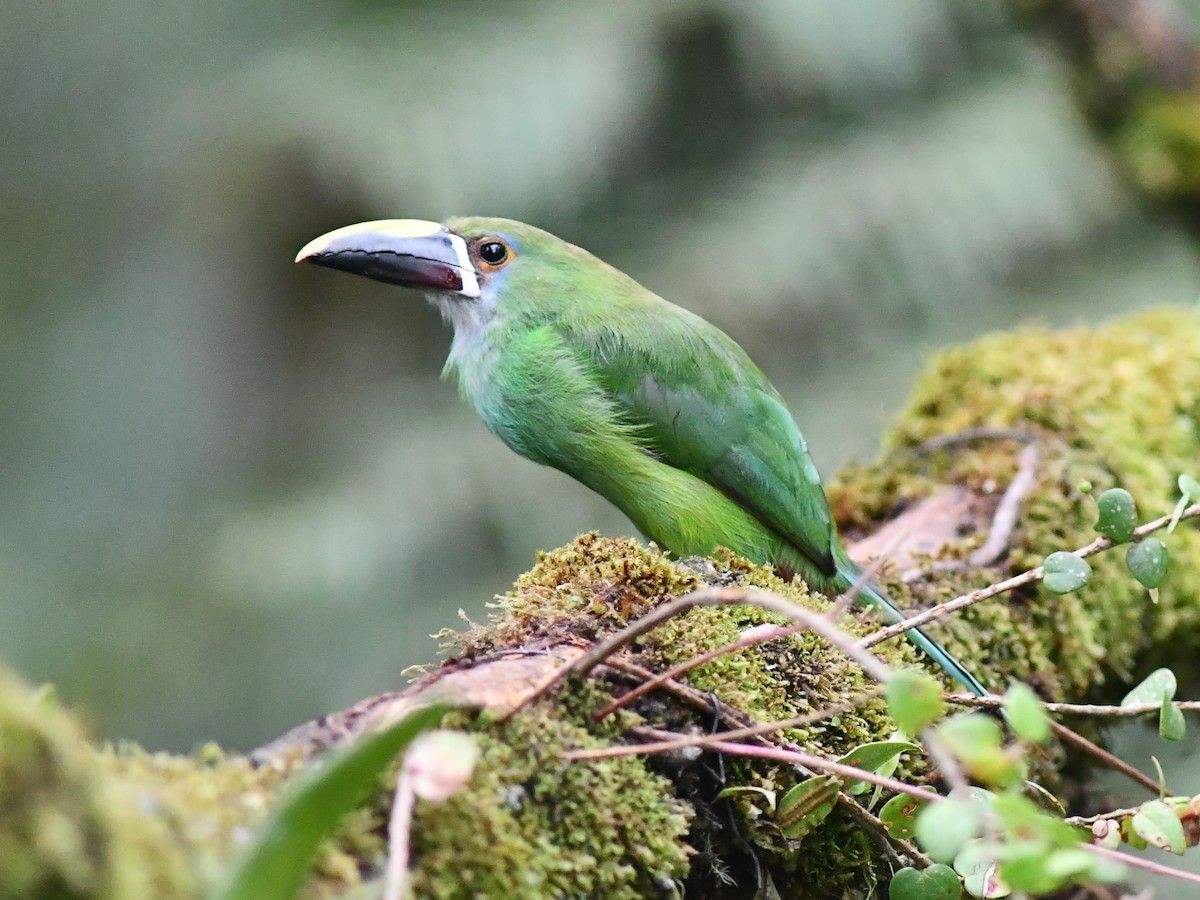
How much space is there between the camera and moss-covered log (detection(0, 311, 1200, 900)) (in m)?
1.05

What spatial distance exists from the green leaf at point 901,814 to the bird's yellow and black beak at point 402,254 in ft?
6.31

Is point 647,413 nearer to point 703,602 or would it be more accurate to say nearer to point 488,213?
point 703,602

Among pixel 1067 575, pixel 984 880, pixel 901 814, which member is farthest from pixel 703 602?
pixel 1067 575

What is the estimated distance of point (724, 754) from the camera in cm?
169

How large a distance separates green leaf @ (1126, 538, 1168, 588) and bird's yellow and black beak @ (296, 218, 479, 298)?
6.01 ft

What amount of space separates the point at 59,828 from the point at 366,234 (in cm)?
236

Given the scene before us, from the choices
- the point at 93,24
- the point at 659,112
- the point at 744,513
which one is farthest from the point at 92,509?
the point at 744,513

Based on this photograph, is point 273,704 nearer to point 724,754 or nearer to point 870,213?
point 870,213

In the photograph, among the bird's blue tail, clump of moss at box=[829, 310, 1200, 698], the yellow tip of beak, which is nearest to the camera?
the bird's blue tail

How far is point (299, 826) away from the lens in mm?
1043

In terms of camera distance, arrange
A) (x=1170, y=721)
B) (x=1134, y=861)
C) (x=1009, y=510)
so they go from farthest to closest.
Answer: (x=1009, y=510), (x=1170, y=721), (x=1134, y=861)

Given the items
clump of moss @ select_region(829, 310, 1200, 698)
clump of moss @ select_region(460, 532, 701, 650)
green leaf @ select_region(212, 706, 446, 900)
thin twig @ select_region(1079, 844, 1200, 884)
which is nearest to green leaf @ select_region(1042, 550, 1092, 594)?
thin twig @ select_region(1079, 844, 1200, 884)

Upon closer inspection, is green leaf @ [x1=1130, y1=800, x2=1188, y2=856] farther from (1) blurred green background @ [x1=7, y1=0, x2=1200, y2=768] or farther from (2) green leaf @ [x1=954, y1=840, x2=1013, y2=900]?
(1) blurred green background @ [x1=7, y1=0, x2=1200, y2=768]

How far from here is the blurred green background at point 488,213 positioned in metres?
6.85
